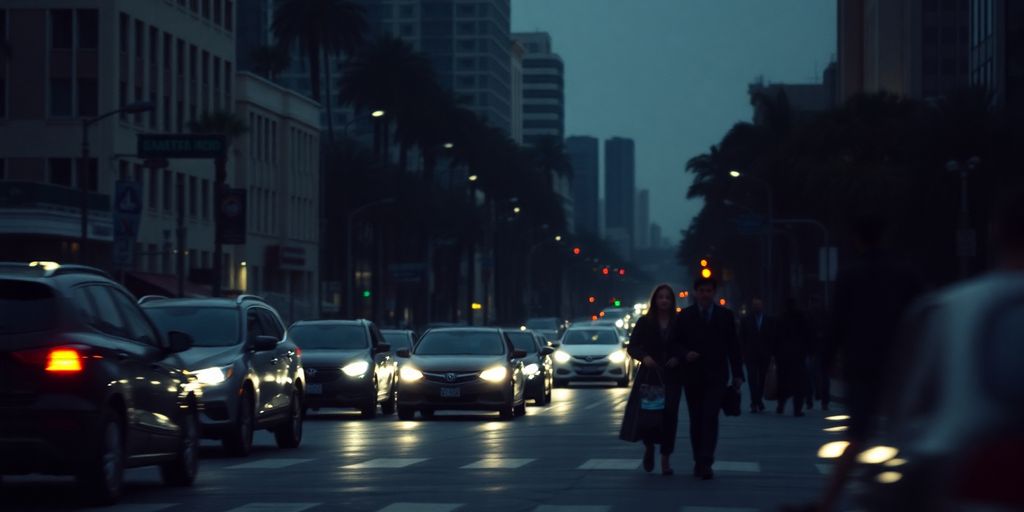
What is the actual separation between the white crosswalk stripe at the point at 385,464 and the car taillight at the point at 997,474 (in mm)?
13956

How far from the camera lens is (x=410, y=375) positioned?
104 feet

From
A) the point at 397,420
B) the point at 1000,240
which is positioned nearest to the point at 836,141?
the point at 397,420

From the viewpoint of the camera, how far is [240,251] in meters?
87.9

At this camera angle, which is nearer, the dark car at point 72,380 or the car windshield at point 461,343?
the dark car at point 72,380

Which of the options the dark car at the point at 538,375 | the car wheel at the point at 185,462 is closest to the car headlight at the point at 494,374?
the dark car at the point at 538,375

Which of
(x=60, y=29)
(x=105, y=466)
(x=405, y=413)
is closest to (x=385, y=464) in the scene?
(x=105, y=466)

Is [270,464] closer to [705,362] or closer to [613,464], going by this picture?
[613,464]

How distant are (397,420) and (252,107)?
60755mm

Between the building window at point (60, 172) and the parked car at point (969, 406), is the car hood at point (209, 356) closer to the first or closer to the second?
the parked car at point (969, 406)

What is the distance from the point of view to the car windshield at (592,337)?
49.3 m

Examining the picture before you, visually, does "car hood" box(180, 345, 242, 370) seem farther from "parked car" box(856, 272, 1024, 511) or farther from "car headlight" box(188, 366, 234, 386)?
"parked car" box(856, 272, 1024, 511)

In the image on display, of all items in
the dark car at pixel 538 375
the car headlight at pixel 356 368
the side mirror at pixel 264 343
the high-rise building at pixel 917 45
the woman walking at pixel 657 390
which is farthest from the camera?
the high-rise building at pixel 917 45

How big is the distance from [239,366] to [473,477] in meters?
4.23

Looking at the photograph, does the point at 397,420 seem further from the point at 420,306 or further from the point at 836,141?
the point at 420,306
